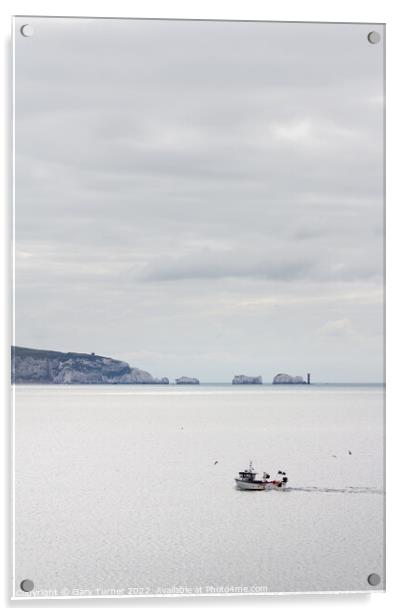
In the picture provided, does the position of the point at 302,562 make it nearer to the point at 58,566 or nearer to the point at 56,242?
the point at 58,566

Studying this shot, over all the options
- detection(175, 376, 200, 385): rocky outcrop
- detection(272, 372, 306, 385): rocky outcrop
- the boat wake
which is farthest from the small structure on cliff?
the boat wake

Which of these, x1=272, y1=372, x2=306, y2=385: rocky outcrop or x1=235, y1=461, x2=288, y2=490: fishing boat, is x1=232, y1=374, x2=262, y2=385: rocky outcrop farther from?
x1=235, y1=461, x2=288, y2=490: fishing boat

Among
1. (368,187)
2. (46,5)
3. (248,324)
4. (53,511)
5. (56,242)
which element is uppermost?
(46,5)

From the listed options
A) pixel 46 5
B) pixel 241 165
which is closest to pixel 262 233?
pixel 241 165

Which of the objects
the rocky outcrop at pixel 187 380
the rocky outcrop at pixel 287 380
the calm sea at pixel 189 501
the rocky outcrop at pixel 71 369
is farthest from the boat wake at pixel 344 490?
the rocky outcrop at pixel 71 369
